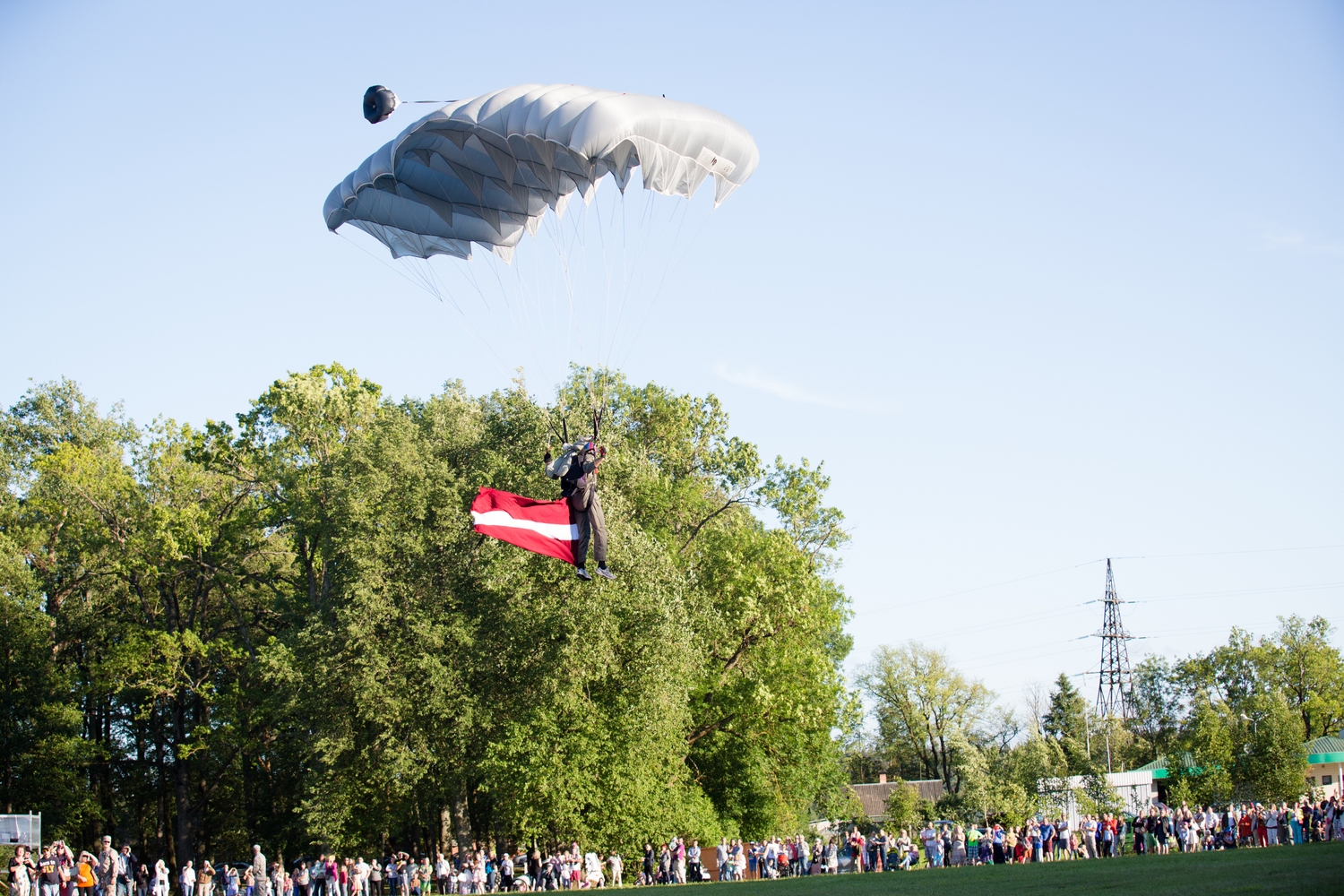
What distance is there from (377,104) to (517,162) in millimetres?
2001

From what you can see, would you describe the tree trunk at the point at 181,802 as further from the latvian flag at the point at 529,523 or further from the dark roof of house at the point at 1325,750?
the dark roof of house at the point at 1325,750

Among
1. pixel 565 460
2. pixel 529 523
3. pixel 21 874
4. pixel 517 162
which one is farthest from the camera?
pixel 21 874

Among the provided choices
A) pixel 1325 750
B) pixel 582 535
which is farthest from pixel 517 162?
pixel 1325 750

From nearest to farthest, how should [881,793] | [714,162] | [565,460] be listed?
[565,460], [714,162], [881,793]

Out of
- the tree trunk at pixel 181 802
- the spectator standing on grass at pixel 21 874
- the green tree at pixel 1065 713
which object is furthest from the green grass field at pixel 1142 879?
the green tree at pixel 1065 713

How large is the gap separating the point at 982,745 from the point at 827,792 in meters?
30.2

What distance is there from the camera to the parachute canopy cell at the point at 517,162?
45.9ft

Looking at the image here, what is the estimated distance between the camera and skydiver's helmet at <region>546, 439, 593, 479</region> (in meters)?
13.3

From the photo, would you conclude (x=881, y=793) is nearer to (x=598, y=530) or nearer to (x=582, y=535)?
Result: (x=582, y=535)

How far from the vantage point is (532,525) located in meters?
14.5

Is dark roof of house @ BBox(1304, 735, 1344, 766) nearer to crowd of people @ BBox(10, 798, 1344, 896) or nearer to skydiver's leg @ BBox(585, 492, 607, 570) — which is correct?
crowd of people @ BBox(10, 798, 1344, 896)

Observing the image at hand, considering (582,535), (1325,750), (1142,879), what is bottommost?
(1325,750)

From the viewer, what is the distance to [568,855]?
2300cm

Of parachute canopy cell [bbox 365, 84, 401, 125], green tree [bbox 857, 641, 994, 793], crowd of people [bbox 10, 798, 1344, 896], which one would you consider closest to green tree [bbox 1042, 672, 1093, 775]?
green tree [bbox 857, 641, 994, 793]
